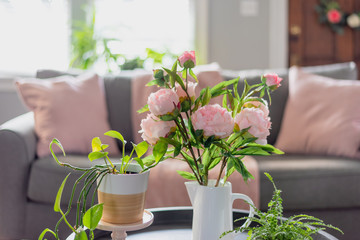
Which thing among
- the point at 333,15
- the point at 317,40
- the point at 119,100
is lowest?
the point at 119,100

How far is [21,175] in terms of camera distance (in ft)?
6.17

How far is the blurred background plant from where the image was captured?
3309mm

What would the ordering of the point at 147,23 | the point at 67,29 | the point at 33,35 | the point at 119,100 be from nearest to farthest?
the point at 119,100 < the point at 33,35 < the point at 67,29 < the point at 147,23

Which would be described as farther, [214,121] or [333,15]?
[333,15]

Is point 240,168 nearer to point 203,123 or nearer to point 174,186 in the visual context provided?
point 203,123

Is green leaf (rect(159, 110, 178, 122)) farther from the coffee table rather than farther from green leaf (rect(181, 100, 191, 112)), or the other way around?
the coffee table

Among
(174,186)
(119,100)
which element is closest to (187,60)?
(174,186)

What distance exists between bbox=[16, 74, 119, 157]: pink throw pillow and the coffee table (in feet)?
3.08

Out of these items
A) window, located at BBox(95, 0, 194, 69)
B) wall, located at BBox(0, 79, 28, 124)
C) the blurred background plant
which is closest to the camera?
the blurred background plant

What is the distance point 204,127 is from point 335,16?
4075 millimetres

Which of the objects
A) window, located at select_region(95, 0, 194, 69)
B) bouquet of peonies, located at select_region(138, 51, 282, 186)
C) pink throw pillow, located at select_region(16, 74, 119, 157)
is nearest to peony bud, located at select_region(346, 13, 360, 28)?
window, located at select_region(95, 0, 194, 69)

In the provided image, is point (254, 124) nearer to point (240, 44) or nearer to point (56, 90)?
point (56, 90)

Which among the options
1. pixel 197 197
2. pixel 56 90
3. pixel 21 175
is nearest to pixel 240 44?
pixel 56 90

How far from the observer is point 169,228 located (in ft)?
4.09
